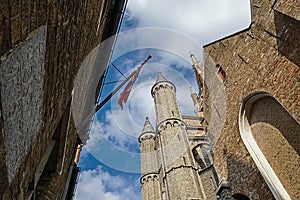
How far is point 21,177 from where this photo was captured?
202cm

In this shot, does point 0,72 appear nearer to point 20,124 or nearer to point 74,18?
point 20,124

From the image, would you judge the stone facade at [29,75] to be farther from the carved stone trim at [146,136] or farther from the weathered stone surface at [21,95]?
the carved stone trim at [146,136]

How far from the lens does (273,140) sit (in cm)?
603

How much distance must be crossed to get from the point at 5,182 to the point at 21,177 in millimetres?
409

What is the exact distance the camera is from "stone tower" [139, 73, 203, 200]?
22.5 meters

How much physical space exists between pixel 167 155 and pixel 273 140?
63.8 feet

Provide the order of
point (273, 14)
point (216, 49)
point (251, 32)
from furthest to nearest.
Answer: point (216, 49)
point (251, 32)
point (273, 14)

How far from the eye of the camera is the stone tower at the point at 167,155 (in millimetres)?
22531

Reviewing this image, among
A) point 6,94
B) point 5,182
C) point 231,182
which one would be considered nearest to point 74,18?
point 6,94

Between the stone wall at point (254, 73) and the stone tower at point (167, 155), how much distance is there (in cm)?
1504

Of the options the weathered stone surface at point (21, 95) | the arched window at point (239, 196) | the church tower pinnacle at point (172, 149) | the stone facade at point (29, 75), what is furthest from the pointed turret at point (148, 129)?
the weathered stone surface at point (21, 95)

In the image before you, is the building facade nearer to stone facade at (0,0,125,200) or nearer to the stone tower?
stone facade at (0,0,125,200)

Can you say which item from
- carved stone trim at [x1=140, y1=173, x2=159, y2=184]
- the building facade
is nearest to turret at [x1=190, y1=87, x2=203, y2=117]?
carved stone trim at [x1=140, y1=173, x2=159, y2=184]

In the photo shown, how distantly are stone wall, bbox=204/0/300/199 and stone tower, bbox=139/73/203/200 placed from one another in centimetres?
1504
